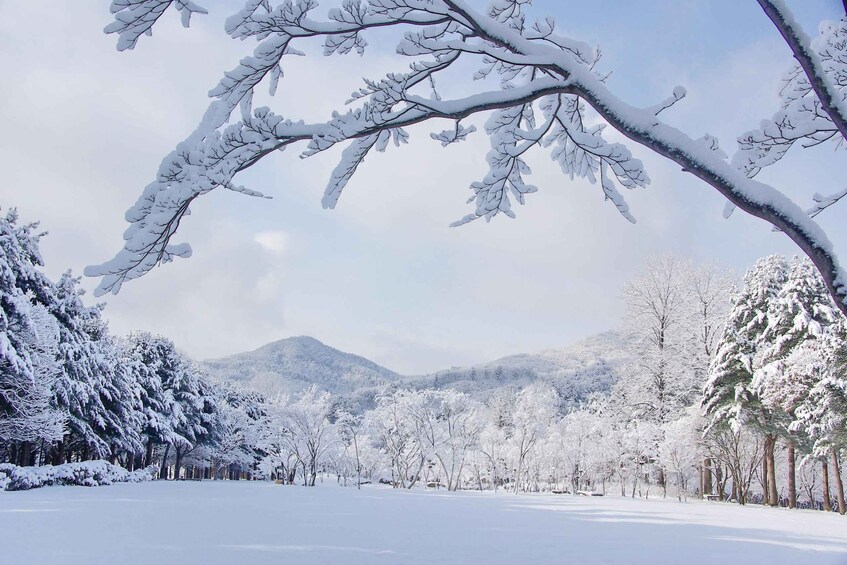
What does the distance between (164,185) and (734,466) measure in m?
29.1

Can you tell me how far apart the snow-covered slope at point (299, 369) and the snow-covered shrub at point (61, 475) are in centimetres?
10963

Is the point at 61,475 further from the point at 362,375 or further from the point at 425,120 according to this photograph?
the point at 362,375

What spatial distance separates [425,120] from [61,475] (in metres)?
21.7

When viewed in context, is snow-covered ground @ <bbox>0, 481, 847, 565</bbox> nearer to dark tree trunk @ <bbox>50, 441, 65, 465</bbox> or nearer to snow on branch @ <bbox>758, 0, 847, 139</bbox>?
snow on branch @ <bbox>758, 0, 847, 139</bbox>

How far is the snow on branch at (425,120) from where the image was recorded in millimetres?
3967

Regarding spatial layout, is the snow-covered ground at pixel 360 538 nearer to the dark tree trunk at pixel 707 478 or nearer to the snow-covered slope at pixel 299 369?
the dark tree trunk at pixel 707 478

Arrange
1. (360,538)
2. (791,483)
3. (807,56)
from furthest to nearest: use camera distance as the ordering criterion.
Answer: (791,483) < (360,538) < (807,56)

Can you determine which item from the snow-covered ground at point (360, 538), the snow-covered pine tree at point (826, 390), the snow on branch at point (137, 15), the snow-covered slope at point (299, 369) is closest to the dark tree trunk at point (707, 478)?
the snow-covered pine tree at point (826, 390)

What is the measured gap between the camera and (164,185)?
4.18m

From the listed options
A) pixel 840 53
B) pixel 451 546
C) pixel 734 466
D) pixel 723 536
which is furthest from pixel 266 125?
pixel 734 466

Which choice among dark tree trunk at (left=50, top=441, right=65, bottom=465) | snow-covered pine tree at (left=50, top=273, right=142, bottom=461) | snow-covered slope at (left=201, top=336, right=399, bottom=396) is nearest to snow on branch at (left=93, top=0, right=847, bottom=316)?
snow-covered pine tree at (left=50, top=273, right=142, bottom=461)

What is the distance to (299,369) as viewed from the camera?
16562cm

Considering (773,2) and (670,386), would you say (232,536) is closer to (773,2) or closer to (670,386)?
(773,2)

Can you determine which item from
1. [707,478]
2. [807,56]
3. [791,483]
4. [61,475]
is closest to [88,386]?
[61,475]
